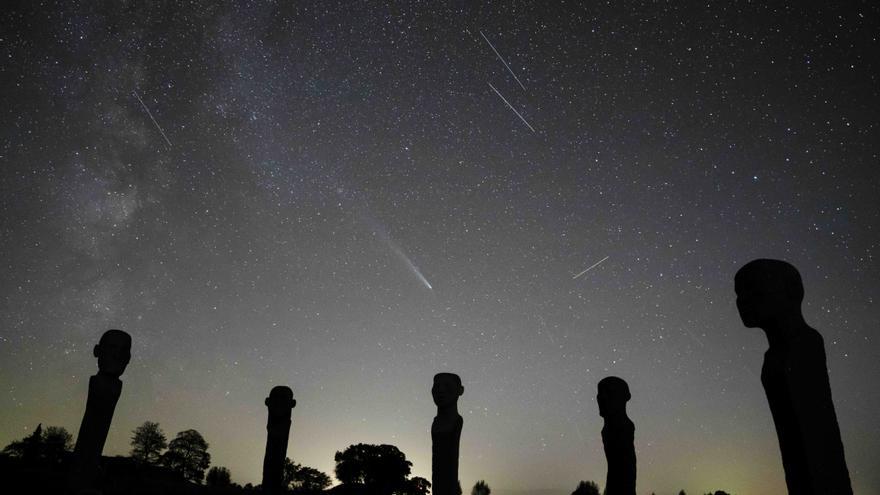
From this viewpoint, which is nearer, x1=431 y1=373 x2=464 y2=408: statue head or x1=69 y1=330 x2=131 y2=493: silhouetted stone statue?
x1=69 y1=330 x2=131 y2=493: silhouetted stone statue

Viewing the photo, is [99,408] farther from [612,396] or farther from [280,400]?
[612,396]

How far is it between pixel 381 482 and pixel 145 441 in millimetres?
46716

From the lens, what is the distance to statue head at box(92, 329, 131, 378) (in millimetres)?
12734

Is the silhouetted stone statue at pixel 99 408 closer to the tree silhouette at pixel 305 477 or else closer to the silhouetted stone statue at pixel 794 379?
the silhouetted stone statue at pixel 794 379

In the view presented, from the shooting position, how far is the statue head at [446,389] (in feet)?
39.8

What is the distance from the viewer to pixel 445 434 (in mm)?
11680

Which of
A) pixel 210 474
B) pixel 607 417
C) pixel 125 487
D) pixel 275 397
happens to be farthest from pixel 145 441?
pixel 607 417

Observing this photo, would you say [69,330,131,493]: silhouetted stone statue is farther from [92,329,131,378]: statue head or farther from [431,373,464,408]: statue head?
[431,373,464,408]: statue head

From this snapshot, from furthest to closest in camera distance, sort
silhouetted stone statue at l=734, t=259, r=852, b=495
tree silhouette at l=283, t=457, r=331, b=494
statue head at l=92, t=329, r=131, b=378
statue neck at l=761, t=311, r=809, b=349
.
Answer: tree silhouette at l=283, t=457, r=331, b=494 → statue head at l=92, t=329, r=131, b=378 → statue neck at l=761, t=311, r=809, b=349 → silhouetted stone statue at l=734, t=259, r=852, b=495

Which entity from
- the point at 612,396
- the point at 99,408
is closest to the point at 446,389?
the point at 612,396

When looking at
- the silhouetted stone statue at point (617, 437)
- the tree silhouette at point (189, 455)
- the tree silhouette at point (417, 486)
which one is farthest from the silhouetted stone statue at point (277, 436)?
the tree silhouette at point (189, 455)

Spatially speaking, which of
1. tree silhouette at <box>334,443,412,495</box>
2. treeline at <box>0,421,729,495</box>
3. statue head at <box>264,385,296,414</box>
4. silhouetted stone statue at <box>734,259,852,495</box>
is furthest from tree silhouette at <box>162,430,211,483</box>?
silhouetted stone statue at <box>734,259,852,495</box>

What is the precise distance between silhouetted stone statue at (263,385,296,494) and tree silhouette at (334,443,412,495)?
43.5m

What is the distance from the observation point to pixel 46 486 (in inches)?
568
